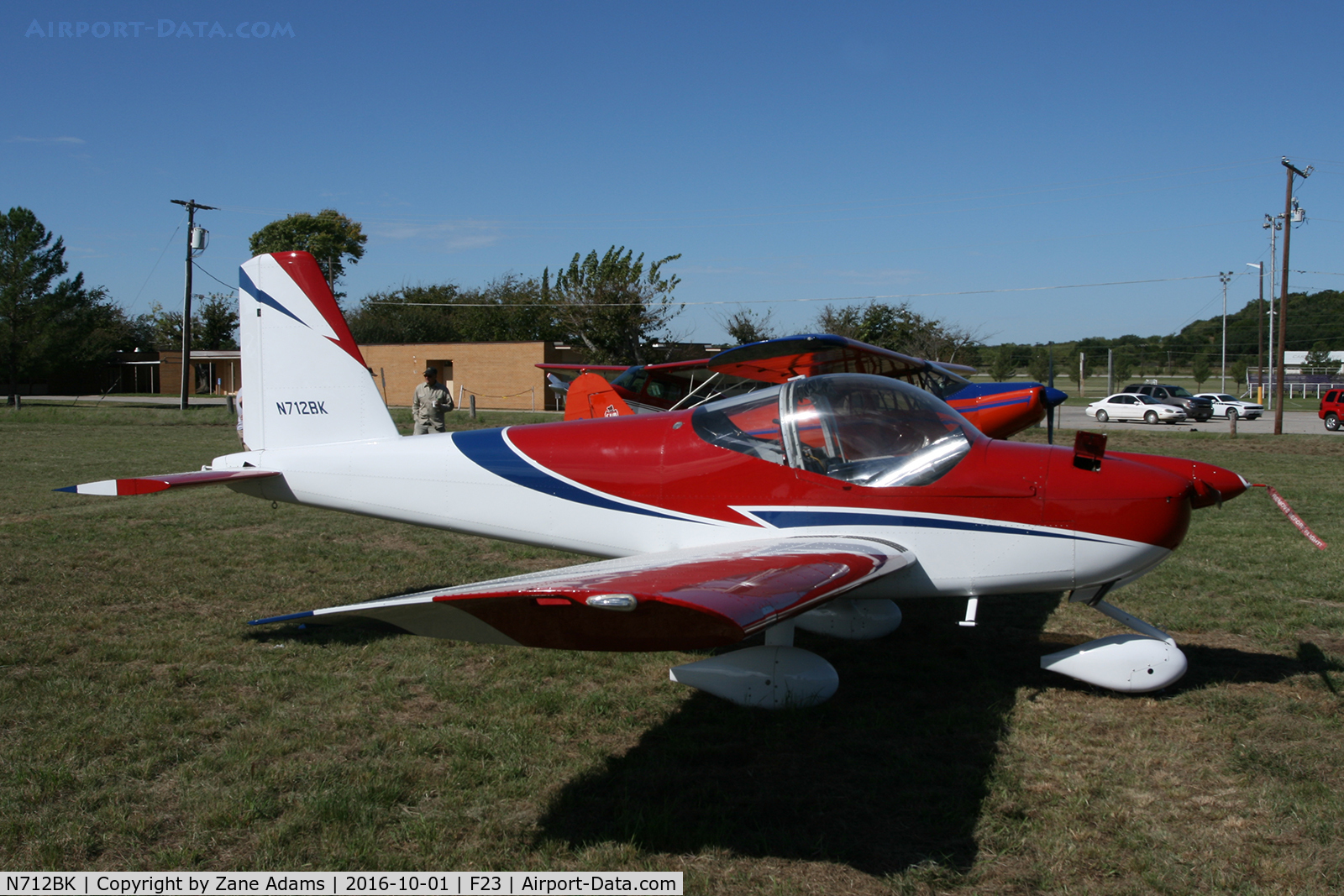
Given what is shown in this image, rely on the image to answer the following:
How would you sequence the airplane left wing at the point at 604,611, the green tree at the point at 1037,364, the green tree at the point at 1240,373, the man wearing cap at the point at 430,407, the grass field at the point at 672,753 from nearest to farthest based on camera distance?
the airplane left wing at the point at 604,611 < the grass field at the point at 672,753 < the man wearing cap at the point at 430,407 < the green tree at the point at 1037,364 < the green tree at the point at 1240,373

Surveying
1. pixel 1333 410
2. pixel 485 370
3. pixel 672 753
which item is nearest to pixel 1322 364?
pixel 1333 410

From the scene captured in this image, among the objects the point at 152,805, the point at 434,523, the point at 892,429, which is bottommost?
the point at 152,805

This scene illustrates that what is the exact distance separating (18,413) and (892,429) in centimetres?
3383

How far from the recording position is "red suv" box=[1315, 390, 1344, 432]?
27.4m

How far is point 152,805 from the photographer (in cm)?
340

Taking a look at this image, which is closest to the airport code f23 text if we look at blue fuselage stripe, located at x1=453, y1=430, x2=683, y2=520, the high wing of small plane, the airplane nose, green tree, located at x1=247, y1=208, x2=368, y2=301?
blue fuselage stripe, located at x1=453, y1=430, x2=683, y2=520

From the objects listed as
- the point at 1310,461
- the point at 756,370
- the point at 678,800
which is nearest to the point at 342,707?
the point at 678,800

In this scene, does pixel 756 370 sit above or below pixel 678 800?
above

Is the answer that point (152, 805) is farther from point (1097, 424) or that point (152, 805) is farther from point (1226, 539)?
point (1097, 424)

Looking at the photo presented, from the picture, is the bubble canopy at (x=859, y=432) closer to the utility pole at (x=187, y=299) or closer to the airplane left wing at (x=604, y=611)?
the airplane left wing at (x=604, y=611)

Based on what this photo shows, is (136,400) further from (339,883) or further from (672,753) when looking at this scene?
(339,883)

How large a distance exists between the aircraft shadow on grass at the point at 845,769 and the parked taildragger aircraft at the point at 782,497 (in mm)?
274

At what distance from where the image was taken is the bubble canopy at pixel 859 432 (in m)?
4.54

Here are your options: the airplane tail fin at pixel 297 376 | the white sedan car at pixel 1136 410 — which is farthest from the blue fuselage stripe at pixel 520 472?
the white sedan car at pixel 1136 410
